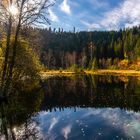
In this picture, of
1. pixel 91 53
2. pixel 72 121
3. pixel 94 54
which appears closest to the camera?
pixel 72 121

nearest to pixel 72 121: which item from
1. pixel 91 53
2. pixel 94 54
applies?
pixel 91 53

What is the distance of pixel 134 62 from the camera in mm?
134750

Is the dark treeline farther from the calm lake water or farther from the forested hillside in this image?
the calm lake water

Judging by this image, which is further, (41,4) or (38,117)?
(41,4)

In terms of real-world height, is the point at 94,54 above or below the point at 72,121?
above

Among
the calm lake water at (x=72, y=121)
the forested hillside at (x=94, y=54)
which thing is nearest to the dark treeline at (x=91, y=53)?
the forested hillside at (x=94, y=54)

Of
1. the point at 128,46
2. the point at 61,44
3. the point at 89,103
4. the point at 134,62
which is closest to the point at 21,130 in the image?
the point at 89,103

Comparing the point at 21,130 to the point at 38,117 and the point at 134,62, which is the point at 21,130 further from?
the point at 134,62

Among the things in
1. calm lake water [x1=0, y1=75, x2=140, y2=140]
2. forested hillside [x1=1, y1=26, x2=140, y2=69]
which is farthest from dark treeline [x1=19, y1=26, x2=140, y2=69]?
calm lake water [x1=0, y1=75, x2=140, y2=140]

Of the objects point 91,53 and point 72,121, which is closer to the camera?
point 72,121

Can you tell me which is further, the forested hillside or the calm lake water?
the forested hillside

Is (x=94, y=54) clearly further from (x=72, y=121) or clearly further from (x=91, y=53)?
(x=72, y=121)

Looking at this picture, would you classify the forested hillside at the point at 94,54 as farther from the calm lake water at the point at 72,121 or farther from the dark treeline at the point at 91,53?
the calm lake water at the point at 72,121

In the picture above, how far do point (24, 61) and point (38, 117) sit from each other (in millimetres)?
14362
